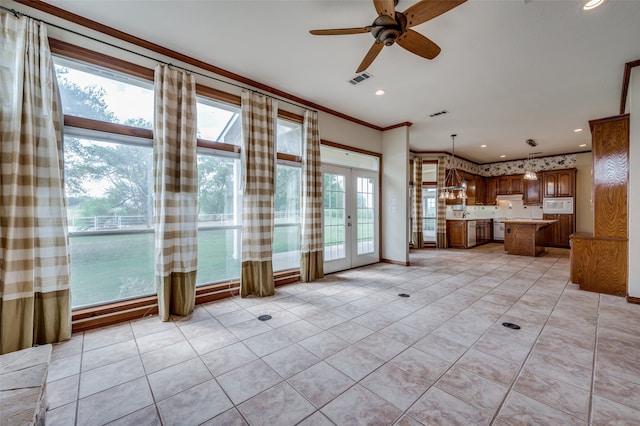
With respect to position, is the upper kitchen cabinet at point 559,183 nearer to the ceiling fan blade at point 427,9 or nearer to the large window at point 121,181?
the ceiling fan blade at point 427,9

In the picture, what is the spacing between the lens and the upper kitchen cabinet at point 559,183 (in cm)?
808

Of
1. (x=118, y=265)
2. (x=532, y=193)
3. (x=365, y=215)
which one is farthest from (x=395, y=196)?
(x=532, y=193)

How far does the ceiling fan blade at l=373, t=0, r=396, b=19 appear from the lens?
75.9 inches

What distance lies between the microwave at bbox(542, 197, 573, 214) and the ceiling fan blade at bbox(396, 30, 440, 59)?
882 cm

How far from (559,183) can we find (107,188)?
11370mm

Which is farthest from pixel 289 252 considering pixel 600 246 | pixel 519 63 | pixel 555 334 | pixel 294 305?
pixel 600 246

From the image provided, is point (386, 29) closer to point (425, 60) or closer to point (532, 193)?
point (425, 60)

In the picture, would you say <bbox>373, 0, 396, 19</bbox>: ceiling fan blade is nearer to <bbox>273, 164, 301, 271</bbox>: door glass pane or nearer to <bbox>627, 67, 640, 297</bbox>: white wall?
<bbox>273, 164, 301, 271</bbox>: door glass pane

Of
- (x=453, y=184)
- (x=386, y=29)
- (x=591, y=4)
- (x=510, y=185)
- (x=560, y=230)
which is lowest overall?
(x=560, y=230)

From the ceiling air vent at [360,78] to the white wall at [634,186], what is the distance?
3323mm

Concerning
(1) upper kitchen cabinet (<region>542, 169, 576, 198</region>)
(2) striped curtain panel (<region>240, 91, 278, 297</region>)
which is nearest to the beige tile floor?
(2) striped curtain panel (<region>240, 91, 278, 297</region>)

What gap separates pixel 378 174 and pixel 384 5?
12.9ft

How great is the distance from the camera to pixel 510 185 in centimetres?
923

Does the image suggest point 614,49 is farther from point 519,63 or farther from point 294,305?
point 294,305
